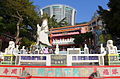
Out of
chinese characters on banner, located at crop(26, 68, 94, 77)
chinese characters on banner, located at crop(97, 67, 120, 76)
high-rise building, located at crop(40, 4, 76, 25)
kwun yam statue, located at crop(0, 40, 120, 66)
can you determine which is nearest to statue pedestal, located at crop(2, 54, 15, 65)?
kwun yam statue, located at crop(0, 40, 120, 66)

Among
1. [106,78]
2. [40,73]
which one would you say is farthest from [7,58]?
[106,78]

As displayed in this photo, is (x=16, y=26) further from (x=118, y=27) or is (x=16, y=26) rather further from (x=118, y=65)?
(x=118, y=65)

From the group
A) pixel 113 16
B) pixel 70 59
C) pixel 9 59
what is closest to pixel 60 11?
pixel 113 16

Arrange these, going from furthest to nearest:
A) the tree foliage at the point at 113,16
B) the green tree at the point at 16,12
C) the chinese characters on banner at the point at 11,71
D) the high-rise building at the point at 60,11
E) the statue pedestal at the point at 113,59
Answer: the high-rise building at the point at 60,11, the green tree at the point at 16,12, the tree foliage at the point at 113,16, the statue pedestal at the point at 113,59, the chinese characters on banner at the point at 11,71

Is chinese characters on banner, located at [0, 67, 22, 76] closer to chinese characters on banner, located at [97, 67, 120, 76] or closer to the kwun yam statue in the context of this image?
the kwun yam statue

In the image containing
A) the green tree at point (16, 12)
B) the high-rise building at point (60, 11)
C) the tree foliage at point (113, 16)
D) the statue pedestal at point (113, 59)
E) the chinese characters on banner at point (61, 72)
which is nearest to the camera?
the chinese characters on banner at point (61, 72)

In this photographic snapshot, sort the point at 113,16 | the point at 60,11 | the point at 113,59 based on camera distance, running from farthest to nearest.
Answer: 1. the point at 60,11
2. the point at 113,16
3. the point at 113,59

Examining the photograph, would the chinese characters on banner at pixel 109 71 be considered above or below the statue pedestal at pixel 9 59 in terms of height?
below

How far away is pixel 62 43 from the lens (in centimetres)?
4378

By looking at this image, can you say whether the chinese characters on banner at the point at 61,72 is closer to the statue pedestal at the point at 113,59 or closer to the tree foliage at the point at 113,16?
the statue pedestal at the point at 113,59

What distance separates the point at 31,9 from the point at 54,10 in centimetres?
6649

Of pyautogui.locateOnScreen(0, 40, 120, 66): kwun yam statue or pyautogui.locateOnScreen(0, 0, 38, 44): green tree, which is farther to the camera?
pyautogui.locateOnScreen(0, 0, 38, 44): green tree

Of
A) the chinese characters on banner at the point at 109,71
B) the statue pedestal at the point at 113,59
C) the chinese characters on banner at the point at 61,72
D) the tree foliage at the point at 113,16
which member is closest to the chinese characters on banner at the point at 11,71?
the chinese characters on banner at the point at 61,72

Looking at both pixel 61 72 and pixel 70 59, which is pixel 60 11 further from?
pixel 61 72
